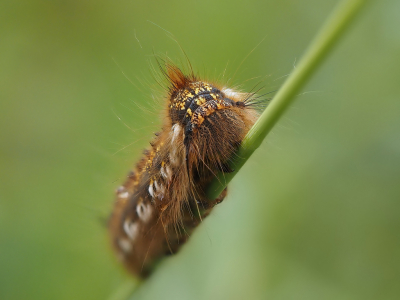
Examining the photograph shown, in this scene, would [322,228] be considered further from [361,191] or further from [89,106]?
[89,106]

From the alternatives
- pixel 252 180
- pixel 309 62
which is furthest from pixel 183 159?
pixel 252 180

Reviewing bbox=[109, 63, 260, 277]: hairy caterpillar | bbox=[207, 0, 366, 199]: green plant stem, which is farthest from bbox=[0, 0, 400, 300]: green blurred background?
bbox=[207, 0, 366, 199]: green plant stem

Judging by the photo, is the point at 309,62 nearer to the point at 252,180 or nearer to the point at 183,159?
the point at 183,159

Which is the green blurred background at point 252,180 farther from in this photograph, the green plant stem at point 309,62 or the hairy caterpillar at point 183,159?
the green plant stem at point 309,62

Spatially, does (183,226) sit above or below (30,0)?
below

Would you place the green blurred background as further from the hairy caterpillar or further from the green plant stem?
the green plant stem

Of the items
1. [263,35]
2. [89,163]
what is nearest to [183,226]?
[89,163]

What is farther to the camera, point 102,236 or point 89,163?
point 89,163
